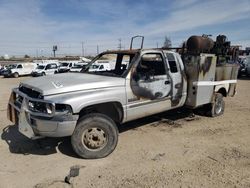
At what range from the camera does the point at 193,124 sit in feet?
21.7

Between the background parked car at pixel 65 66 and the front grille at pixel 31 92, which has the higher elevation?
the front grille at pixel 31 92

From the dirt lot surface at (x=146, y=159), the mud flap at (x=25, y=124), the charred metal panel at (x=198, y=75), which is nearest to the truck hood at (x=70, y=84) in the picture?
the mud flap at (x=25, y=124)

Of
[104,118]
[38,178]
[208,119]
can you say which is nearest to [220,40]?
[208,119]

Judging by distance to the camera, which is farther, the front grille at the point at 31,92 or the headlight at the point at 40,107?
the front grille at the point at 31,92

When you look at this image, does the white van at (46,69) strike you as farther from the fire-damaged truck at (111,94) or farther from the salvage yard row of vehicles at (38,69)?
the fire-damaged truck at (111,94)

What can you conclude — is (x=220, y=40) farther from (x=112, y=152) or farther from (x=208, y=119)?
(x=112, y=152)

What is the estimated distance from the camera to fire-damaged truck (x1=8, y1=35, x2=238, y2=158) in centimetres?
421

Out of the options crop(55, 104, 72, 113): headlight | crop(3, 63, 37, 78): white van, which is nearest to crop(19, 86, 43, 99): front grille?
crop(55, 104, 72, 113): headlight

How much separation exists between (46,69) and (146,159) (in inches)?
1002

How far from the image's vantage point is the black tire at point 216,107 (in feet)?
23.8

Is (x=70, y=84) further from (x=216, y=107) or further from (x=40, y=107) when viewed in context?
(x=216, y=107)

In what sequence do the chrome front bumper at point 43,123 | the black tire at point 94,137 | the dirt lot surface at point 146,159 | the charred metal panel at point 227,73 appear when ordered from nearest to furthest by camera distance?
the dirt lot surface at point 146,159
the chrome front bumper at point 43,123
the black tire at point 94,137
the charred metal panel at point 227,73

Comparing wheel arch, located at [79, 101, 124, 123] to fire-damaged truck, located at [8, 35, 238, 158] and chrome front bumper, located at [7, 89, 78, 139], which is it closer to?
fire-damaged truck, located at [8, 35, 238, 158]

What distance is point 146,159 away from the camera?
14.9 ft
